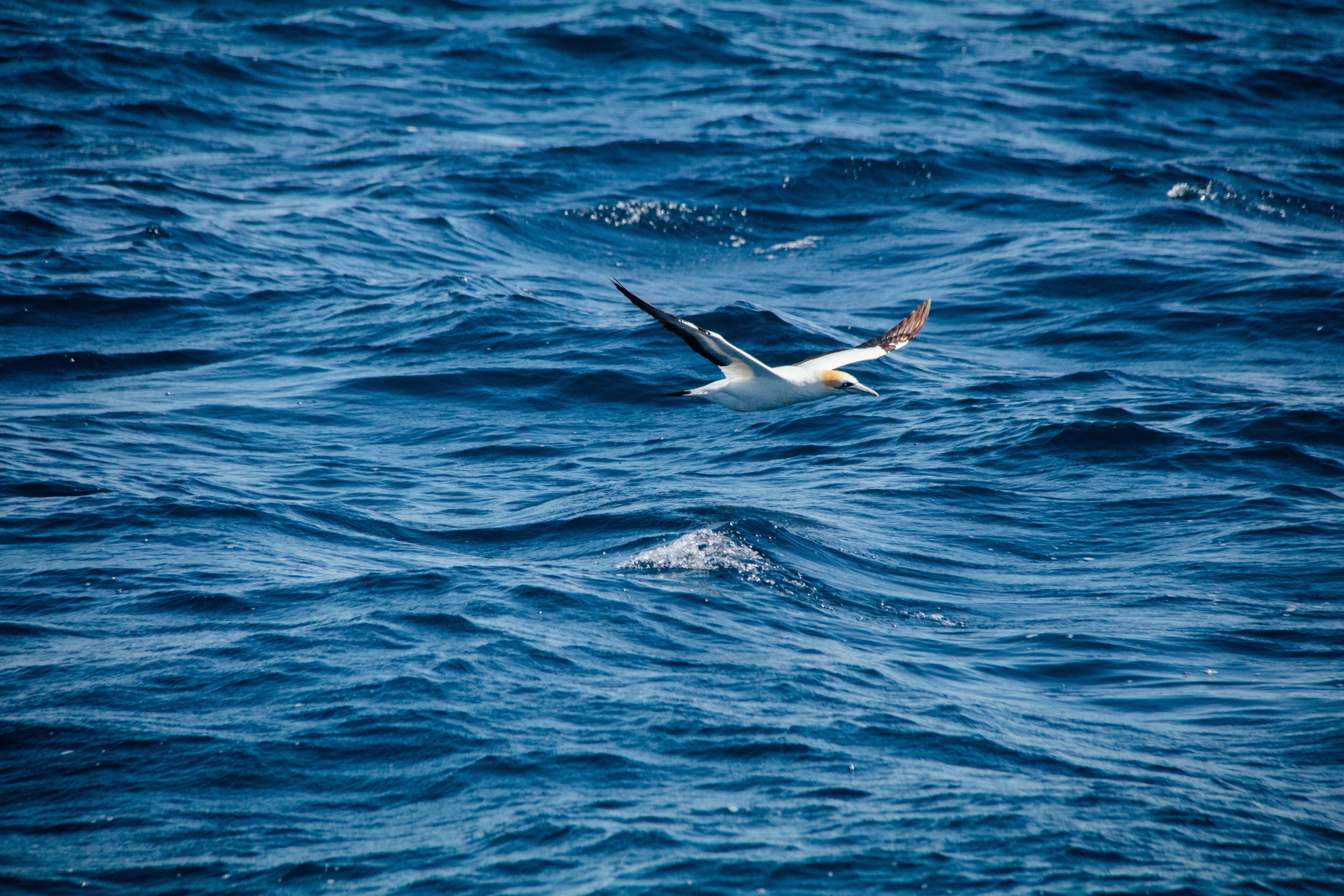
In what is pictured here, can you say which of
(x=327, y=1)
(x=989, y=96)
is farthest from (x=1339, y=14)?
(x=327, y=1)

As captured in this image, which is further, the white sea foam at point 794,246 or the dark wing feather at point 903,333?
the white sea foam at point 794,246

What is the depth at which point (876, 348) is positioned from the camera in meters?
10.0

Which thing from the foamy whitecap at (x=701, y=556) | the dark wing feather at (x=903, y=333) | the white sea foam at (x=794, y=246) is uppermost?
the dark wing feather at (x=903, y=333)

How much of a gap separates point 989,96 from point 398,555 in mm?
21432

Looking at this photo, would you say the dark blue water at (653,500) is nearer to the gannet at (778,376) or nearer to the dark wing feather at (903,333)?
the gannet at (778,376)

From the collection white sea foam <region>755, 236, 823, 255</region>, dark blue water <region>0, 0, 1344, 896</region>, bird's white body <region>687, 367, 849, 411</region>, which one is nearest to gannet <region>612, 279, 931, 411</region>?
bird's white body <region>687, 367, 849, 411</region>

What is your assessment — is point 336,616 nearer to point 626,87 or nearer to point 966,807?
point 966,807

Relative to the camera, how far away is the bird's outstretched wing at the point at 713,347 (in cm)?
757

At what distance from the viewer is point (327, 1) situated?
33469 millimetres

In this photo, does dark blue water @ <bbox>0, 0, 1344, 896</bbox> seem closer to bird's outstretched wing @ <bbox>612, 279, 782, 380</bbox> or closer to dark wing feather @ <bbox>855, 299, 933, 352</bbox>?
bird's outstretched wing @ <bbox>612, 279, 782, 380</bbox>

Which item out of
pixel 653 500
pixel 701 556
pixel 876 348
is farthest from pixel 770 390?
pixel 653 500

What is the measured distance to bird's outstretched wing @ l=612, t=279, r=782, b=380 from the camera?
7.57 meters

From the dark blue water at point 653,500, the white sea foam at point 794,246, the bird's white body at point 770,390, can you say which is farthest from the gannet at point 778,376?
the white sea foam at point 794,246

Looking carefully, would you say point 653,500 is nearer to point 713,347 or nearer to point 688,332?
point 713,347
